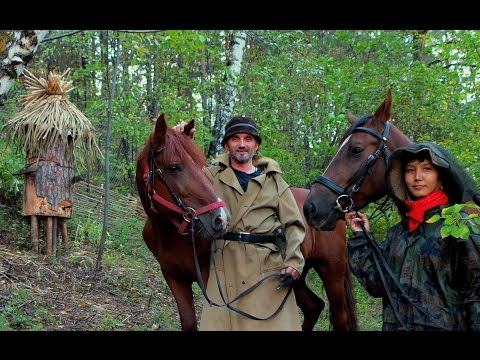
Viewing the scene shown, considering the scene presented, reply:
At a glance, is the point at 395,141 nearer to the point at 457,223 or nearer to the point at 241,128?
the point at 241,128

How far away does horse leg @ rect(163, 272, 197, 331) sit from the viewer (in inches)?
188

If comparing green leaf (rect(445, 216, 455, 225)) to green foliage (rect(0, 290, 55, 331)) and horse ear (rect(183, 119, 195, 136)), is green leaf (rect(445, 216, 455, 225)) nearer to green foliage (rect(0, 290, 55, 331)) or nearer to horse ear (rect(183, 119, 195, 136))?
horse ear (rect(183, 119, 195, 136))

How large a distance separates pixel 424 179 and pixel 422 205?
15 centimetres

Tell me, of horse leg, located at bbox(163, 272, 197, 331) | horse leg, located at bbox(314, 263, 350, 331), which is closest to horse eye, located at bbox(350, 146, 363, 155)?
horse leg, located at bbox(163, 272, 197, 331)

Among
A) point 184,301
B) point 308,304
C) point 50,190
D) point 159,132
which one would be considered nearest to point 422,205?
point 159,132

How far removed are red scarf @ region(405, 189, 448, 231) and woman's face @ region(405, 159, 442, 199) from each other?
28 millimetres

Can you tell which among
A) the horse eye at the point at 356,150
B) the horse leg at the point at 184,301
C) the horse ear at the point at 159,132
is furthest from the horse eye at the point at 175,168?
the horse eye at the point at 356,150

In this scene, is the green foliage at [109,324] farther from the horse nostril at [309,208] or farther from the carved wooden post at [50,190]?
the horse nostril at [309,208]

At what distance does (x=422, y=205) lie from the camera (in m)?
3.22

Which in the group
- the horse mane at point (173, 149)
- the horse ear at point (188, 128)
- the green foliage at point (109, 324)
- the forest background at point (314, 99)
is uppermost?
the forest background at point (314, 99)

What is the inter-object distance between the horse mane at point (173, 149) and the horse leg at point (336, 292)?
2169 millimetres

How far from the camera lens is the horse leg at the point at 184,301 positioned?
4.77 m
